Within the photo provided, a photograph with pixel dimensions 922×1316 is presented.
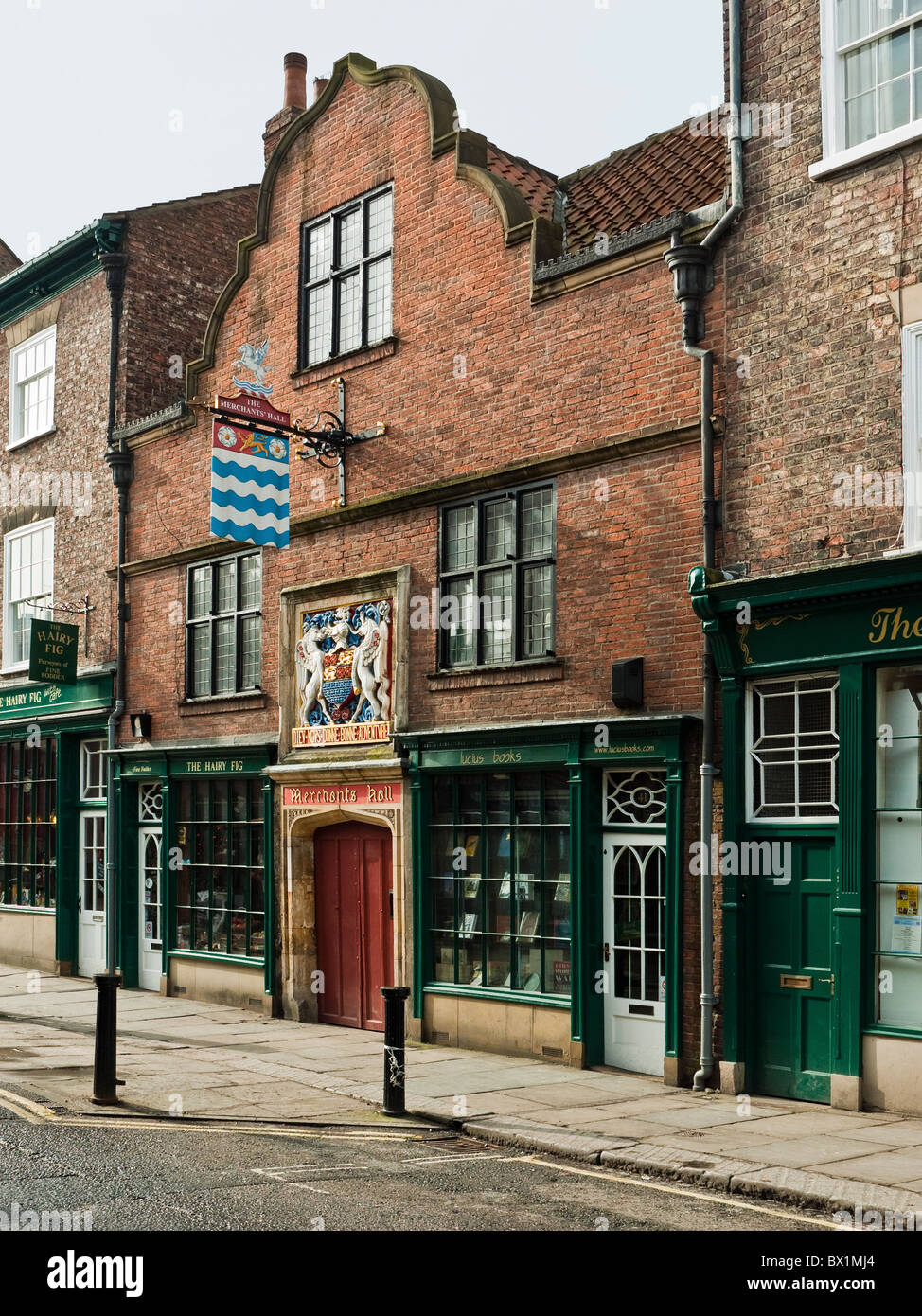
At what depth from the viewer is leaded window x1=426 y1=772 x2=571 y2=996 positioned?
45.1ft

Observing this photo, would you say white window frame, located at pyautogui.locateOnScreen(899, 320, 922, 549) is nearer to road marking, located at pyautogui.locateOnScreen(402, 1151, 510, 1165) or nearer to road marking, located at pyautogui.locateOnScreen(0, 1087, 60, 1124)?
road marking, located at pyautogui.locateOnScreen(402, 1151, 510, 1165)

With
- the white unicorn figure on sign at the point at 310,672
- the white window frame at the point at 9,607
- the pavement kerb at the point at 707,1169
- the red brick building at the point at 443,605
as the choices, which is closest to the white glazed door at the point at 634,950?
the red brick building at the point at 443,605

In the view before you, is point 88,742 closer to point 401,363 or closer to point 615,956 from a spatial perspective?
point 401,363

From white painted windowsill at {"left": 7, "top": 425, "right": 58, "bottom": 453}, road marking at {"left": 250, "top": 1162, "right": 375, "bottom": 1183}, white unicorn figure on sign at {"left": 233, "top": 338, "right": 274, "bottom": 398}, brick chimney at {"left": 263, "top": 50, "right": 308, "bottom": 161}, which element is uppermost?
brick chimney at {"left": 263, "top": 50, "right": 308, "bottom": 161}

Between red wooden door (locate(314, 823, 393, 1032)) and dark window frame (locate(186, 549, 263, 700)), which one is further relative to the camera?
dark window frame (locate(186, 549, 263, 700))

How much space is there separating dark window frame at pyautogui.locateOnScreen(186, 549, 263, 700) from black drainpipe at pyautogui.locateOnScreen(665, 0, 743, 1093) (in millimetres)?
7263

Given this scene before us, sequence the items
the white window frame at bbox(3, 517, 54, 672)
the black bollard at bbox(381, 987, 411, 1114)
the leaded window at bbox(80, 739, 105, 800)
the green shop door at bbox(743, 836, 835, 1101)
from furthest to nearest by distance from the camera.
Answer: the white window frame at bbox(3, 517, 54, 672)
the leaded window at bbox(80, 739, 105, 800)
the green shop door at bbox(743, 836, 835, 1101)
the black bollard at bbox(381, 987, 411, 1114)

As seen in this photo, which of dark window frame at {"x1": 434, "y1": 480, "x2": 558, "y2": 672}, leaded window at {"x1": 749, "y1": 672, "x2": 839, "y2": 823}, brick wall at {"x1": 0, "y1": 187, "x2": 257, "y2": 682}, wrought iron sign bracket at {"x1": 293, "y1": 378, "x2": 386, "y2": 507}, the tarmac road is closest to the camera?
the tarmac road

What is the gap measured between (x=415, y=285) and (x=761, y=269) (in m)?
4.80

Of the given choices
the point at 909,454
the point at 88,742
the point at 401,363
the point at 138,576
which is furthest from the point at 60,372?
the point at 909,454

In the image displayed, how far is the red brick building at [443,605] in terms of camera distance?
12992mm

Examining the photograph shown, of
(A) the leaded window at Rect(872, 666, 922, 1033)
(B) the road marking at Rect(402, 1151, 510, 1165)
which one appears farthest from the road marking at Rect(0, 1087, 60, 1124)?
(A) the leaded window at Rect(872, 666, 922, 1033)

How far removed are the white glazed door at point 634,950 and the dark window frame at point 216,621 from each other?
6.31 m

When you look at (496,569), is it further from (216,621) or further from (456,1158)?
(456,1158)
